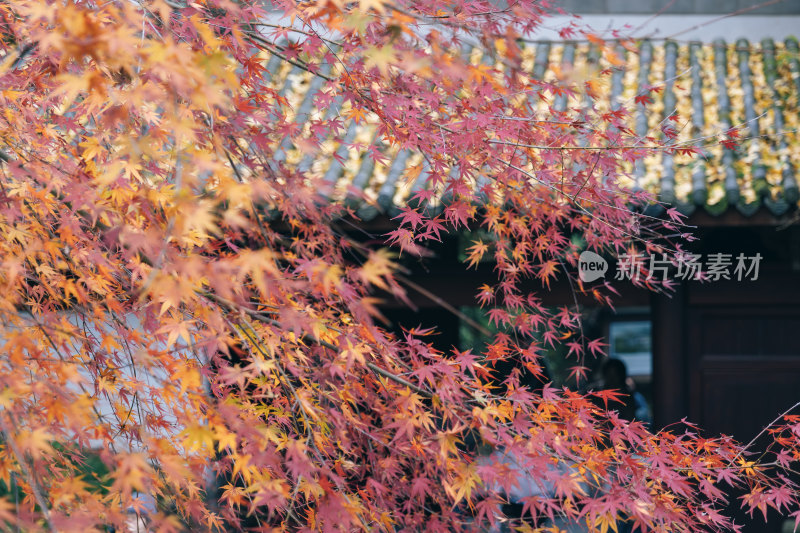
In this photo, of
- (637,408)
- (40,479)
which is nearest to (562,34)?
(40,479)

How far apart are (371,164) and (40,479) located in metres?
2.83

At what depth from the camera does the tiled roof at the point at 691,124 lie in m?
3.48

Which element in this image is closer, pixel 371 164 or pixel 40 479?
pixel 40 479

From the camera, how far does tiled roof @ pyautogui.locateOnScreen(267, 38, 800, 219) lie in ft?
11.4

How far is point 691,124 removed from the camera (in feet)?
14.5

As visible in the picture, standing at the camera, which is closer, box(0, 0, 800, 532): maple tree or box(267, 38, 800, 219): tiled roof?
box(0, 0, 800, 532): maple tree

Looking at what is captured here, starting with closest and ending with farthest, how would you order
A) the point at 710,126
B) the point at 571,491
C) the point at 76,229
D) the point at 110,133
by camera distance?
the point at 571,491 → the point at 76,229 → the point at 110,133 → the point at 710,126

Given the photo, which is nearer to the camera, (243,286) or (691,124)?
(243,286)

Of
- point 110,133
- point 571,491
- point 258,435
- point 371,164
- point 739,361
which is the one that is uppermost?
point 110,133

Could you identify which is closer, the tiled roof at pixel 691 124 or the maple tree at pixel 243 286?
the maple tree at pixel 243 286

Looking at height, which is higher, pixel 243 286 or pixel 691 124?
pixel 691 124

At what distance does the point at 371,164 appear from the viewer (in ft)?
13.5

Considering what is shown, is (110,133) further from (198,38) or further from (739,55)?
(739,55)

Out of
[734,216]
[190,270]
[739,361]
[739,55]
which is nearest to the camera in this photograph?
[190,270]
